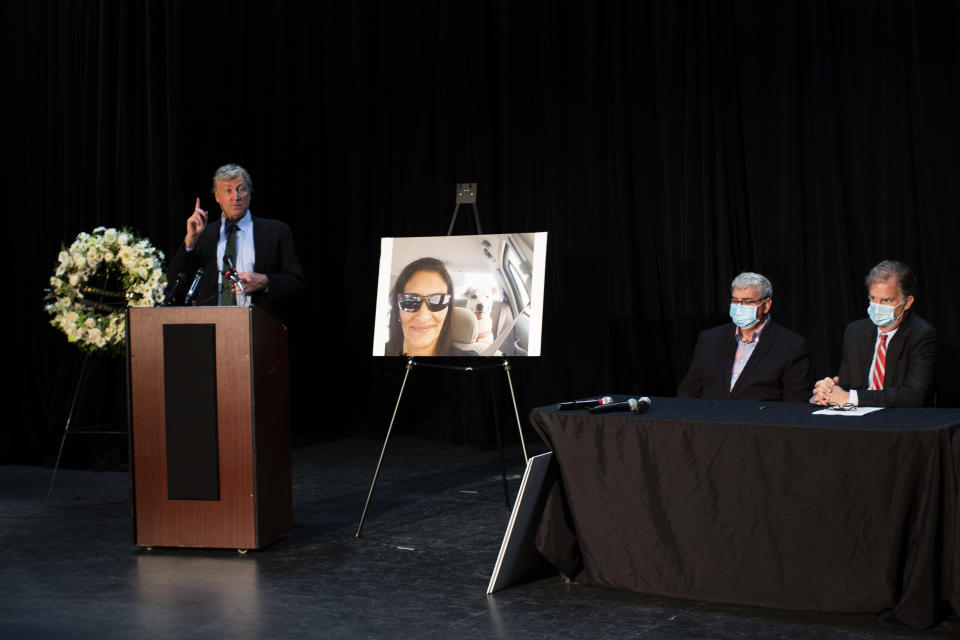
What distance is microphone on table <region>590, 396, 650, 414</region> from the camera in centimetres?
326

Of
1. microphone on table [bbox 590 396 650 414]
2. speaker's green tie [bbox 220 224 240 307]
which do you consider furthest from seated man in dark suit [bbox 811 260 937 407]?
speaker's green tie [bbox 220 224 240 307]

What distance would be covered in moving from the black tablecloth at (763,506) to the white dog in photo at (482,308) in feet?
3.24

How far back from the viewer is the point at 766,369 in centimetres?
414

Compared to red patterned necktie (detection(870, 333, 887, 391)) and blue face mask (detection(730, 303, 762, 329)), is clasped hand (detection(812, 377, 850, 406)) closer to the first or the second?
red patterned necktie (detection(870, 333, 887, 391))

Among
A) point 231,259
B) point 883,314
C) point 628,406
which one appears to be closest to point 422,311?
point 231,259

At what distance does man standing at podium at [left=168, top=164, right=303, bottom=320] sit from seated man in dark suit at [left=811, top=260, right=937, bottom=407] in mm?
2458

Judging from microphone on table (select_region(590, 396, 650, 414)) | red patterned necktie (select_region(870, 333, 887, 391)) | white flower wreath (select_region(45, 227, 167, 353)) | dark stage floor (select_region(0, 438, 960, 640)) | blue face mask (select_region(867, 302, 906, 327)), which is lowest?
dark stage floor (select_region(0, 438, 960, 640))

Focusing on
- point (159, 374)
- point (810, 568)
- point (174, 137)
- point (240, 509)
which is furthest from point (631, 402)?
point (174, 137)

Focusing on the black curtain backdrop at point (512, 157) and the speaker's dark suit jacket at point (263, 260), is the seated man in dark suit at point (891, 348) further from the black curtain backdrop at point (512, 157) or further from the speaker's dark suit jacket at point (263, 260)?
the speaker's dark suit jacket at point (263, 260)

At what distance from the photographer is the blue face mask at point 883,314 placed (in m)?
3.88

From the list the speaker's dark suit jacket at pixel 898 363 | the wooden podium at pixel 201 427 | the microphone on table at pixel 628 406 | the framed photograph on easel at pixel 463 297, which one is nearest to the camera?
the microphone on table at pixel 628 406

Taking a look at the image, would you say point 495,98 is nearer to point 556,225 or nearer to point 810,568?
point 556,225

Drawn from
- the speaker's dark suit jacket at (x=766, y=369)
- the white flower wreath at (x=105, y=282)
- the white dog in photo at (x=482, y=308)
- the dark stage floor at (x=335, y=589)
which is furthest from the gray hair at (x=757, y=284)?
the white flower wreath at (x=105, y=282)

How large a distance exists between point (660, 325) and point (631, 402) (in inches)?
102
